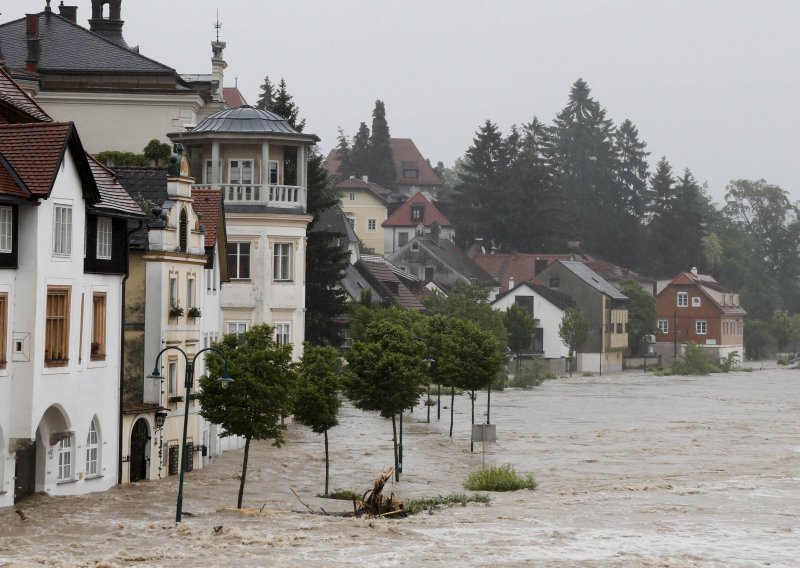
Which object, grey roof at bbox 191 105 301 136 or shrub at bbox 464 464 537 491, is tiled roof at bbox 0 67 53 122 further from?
grey roof at bbox 191 105 301 136

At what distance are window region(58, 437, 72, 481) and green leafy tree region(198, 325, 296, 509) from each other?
12.9 ft

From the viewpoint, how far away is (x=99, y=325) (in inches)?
1645

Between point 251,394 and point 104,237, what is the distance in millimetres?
7257

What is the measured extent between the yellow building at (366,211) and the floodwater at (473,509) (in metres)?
99.6

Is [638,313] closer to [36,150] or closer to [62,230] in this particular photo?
[62,230]

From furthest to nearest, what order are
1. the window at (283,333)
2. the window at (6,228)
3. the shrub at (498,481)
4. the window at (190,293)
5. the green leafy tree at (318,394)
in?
1. the window at (283,333)
2. the window at (190,293)
3. the shrub at (498,481)
4. the green leafy tree at (318,394)
5. the window at (6,228)

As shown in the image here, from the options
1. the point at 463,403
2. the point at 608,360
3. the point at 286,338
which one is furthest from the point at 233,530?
the point at 608,360

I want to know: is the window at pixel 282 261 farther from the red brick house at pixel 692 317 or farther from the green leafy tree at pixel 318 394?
the red brick house at pixel 692 317

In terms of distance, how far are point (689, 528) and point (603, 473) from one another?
14.1 m

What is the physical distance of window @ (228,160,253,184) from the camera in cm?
6191

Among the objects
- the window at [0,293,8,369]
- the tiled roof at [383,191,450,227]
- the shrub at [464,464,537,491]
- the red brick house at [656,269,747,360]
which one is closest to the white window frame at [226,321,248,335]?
the shrub at [464,464,537,491]

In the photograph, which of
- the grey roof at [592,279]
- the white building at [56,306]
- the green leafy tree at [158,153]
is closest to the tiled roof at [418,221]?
the grey roof at [592,279]

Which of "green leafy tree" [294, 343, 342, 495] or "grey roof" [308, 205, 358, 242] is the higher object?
"grey roof" [308, 205, 358, 242]

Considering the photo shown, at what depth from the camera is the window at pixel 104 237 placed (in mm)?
41406
